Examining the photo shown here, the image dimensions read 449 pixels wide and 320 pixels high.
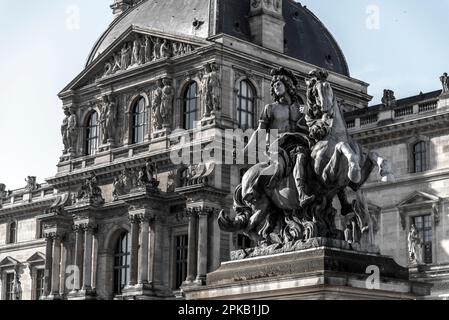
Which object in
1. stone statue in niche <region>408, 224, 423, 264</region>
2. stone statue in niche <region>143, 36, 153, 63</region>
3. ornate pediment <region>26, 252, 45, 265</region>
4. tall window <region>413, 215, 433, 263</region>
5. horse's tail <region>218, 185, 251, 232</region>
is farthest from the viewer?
ornate pediment <region>26, 252, 45, 265</region>

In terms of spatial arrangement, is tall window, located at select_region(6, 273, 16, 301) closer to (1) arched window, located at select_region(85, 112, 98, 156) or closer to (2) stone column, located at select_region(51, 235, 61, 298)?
(2) stone column, located at select_region(51, 235, 61, 298)

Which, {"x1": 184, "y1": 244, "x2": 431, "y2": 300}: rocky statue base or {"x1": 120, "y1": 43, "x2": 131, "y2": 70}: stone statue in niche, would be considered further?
{"x1": 120, "y1": 43, "x2": 131, "y2": 70}: stone statue in niche

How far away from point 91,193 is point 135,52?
8647mm

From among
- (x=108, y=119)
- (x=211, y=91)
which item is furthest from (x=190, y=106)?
(x=108, y=119)

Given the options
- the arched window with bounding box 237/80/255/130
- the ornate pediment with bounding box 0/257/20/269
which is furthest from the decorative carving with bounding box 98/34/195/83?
the ornate pediment with bounding box 0/257/20/269

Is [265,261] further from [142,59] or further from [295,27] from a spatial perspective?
[295,27]

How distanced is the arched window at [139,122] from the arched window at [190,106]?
283 cm

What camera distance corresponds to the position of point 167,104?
56.6 meters

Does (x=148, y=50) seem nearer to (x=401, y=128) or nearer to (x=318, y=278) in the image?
(x=401, y=128)

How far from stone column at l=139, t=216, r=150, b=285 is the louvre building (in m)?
0.08

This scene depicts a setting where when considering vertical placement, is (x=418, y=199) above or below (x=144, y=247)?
above

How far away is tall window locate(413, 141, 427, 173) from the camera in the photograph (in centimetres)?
5038

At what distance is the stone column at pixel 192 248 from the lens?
52062 mm
